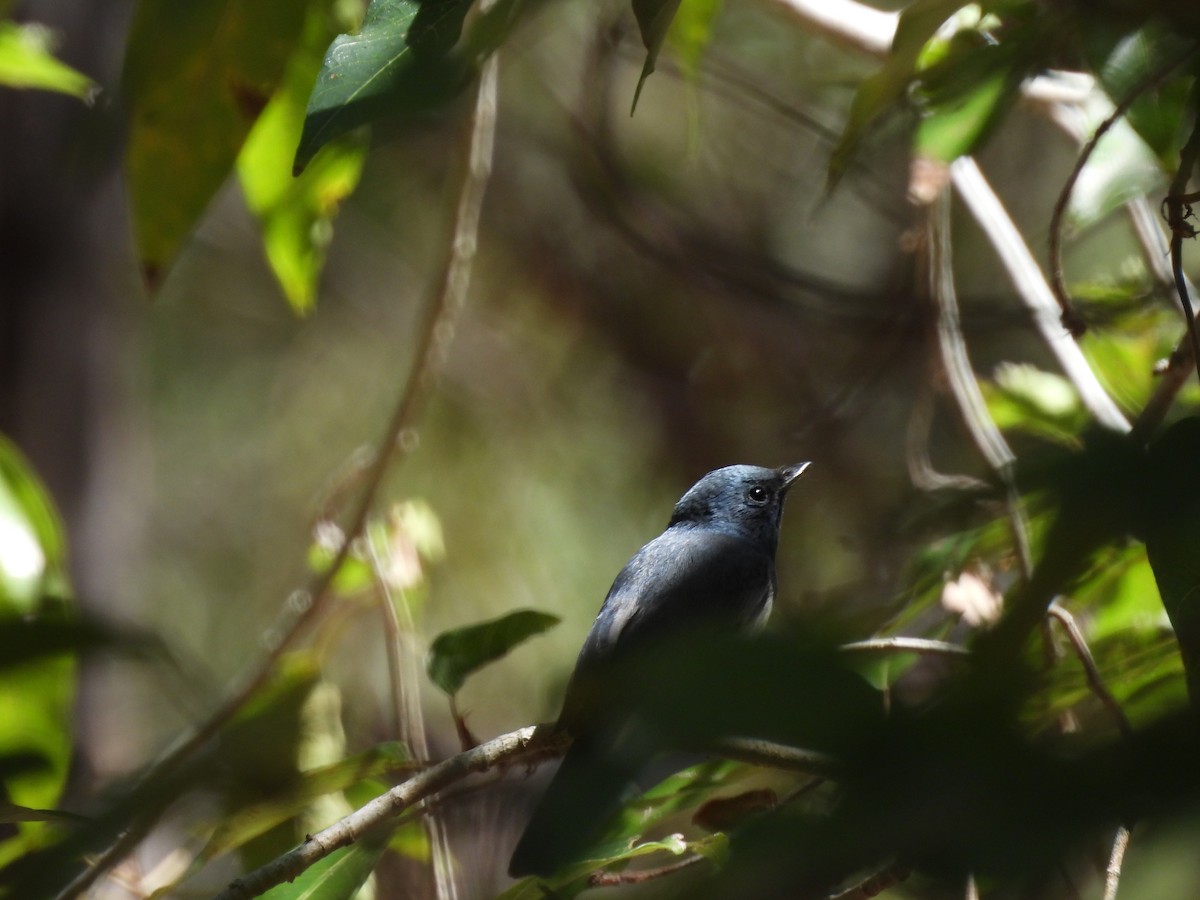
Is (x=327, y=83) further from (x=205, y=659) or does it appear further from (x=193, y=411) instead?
(x=193, y=411)

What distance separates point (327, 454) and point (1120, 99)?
5.63 m

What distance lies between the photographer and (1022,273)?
2854 mm

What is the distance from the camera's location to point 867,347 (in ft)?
16.5

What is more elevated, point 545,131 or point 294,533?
point 545,131

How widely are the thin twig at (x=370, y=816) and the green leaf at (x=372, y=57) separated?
77 cm

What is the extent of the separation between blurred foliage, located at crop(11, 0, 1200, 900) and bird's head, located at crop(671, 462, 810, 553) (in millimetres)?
301

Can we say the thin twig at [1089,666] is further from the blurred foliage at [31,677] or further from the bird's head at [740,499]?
the bird's head at [740,499]

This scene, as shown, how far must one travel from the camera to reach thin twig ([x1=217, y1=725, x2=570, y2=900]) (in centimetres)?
145

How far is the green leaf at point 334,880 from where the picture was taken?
5.02 ft

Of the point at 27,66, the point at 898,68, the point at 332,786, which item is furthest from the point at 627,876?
the point at 27,66

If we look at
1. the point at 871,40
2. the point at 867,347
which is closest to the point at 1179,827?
the point at 871,40

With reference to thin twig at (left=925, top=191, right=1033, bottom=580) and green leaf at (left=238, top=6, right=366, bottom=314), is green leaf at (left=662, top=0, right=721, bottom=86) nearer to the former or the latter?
green leaf at (left=238, top=6, right=366, bottom=314)

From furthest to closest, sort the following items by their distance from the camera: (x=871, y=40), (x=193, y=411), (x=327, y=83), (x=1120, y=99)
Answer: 1. (x=193, y=411)
2. (x=871, y=40)
3. (x=1120, y=99)
4. (x=327, y=83)

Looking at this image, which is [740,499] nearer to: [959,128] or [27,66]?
[959,128]
